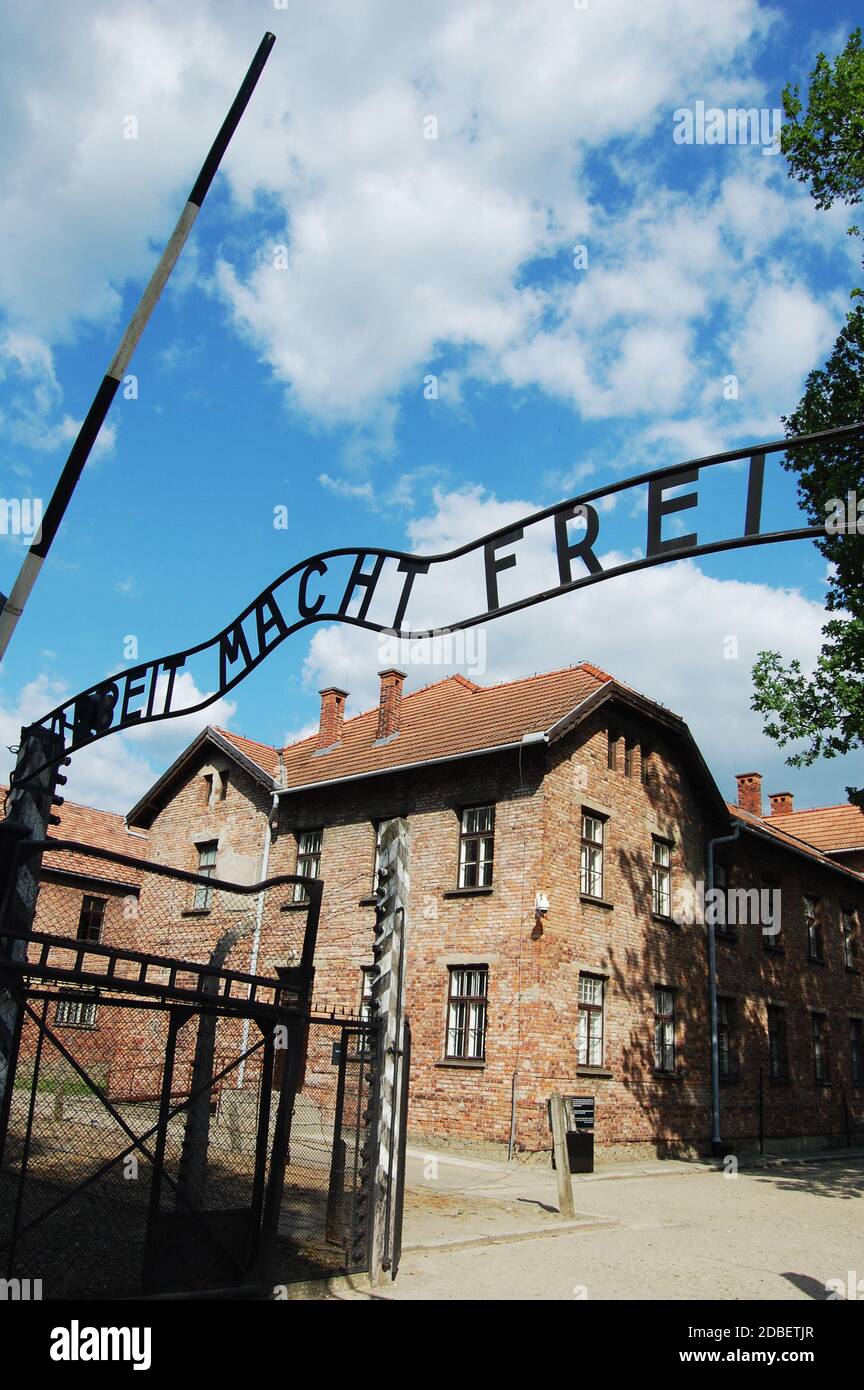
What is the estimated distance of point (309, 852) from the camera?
22609 millimetres

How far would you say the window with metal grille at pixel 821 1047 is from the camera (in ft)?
86.5

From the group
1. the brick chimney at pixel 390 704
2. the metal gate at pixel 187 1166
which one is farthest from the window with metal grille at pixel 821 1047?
the metal gate at pixel 187 1166

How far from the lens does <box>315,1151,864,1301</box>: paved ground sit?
764cm

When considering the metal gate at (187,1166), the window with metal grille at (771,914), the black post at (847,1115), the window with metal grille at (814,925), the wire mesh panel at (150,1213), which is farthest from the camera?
the window with metal grille at (814,925)

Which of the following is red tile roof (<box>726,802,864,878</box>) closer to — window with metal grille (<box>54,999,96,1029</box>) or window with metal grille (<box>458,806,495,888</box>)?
window with metal grille (<box>458,806,495,888</box>)

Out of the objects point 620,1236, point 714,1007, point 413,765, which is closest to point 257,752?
point 413,765

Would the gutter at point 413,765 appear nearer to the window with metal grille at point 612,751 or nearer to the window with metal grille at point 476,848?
the window with metal grille at point 476,848

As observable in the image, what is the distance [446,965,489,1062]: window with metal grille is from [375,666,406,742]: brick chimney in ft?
21.3

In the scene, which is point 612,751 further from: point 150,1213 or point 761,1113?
point 150,1213

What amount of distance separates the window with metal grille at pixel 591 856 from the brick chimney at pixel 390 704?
5.45 m

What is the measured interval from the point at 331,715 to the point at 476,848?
7192 millimetres

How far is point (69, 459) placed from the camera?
19.1ft

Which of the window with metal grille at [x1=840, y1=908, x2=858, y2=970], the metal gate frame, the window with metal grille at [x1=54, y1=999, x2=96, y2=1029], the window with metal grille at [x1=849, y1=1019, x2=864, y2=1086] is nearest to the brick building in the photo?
the window with metal grille at [x1=849, y1=1019, x2=864, y2=1086]
